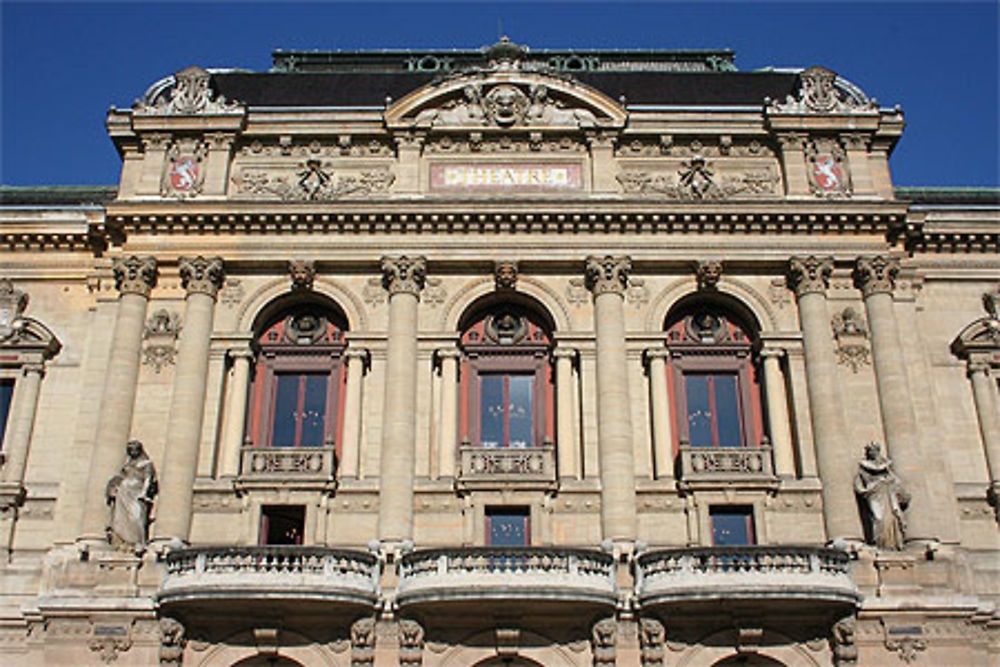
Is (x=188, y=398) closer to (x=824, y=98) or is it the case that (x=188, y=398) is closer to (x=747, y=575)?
(x=747, y=575)

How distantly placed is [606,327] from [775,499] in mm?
6342

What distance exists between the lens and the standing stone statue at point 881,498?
26156mm

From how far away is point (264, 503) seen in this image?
2739cm

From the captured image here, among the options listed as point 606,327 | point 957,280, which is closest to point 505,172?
point 606,327

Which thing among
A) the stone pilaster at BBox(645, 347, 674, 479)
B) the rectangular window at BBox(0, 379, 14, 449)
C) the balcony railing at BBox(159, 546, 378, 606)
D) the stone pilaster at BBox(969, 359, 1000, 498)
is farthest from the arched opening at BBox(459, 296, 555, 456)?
the rectangular window at BBox(0, 379, 14, 449)

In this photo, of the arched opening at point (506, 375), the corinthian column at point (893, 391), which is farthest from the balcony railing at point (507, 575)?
the corinthian column at point (893, 391)

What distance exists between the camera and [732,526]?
27.6 m

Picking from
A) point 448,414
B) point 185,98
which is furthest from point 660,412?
point 185,98

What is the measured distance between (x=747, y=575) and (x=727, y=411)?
6243 mm

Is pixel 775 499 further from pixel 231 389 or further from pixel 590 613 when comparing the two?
pixel 231 389

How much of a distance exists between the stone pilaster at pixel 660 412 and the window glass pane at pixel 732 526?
165cm

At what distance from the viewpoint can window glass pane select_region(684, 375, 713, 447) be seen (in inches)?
1141

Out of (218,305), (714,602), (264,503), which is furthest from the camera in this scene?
(218,305)

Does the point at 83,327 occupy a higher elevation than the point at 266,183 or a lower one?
lower
